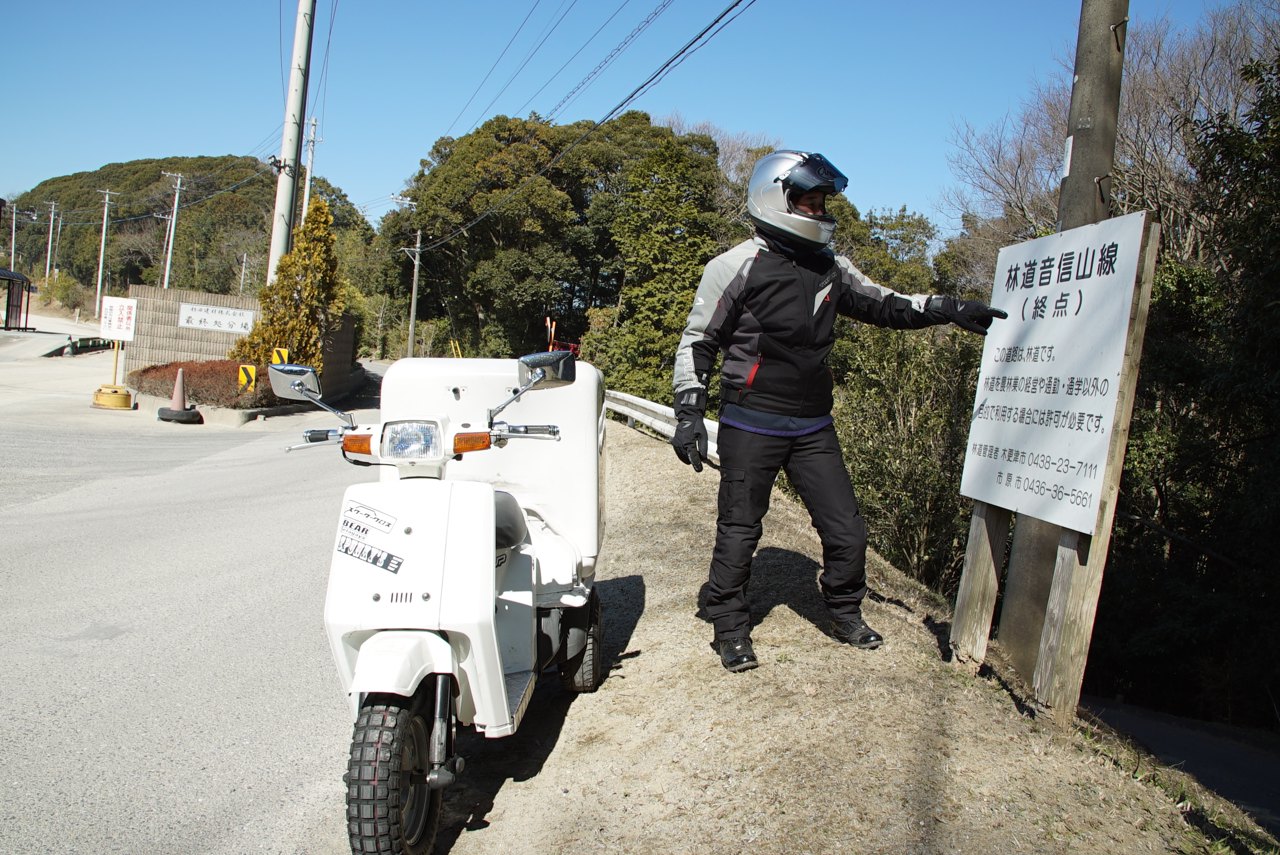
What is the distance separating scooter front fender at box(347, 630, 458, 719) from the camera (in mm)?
2822

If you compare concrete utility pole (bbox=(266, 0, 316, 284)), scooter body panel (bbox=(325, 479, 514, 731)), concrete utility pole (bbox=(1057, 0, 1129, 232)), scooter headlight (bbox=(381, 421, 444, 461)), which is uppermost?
concrete utility pole (bbox=(266, 0, 316, 284))

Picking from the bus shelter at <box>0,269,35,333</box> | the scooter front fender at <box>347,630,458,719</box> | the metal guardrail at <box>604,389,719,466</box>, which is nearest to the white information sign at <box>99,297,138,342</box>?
the metal guardrail at <box>604,389,719,466</box>

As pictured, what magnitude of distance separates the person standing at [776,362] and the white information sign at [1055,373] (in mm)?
212

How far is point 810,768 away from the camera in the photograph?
11.2 ft

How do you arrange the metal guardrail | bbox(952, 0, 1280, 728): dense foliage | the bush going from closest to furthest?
bbox(952, 0, 1280, 728): dense foliage < the metal guardrail < the bush

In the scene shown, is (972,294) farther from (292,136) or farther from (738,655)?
(738,655)

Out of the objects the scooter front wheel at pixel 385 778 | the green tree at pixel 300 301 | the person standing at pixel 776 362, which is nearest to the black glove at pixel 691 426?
the person standing at pixel 776 362

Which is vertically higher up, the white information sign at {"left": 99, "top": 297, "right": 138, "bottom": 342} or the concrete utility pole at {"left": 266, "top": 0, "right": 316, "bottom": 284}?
the concrete utility pole at {"left": 266, "top": 0, "right": 316, "bottom": 284}

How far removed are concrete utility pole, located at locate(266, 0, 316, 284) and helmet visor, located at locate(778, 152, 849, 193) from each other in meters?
18.1

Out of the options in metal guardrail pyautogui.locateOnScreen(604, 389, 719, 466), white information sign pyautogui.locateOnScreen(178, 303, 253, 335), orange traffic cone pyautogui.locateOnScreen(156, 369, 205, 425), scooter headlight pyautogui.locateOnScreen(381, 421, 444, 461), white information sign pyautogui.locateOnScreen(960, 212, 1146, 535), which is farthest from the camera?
white information sign pyautogui.locateOnScreen(178, 303, 253, 335)

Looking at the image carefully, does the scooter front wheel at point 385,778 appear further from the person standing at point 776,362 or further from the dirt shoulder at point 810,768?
the person standing at point 776,362

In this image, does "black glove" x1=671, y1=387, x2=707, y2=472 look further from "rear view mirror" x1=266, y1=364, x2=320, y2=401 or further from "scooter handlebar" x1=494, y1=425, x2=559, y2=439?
"rear view mirror" x1=266, y1=364, x2=320, y2=401

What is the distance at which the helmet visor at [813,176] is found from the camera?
13.6ft

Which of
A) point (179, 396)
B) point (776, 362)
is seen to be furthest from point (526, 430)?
point (179, 396)
